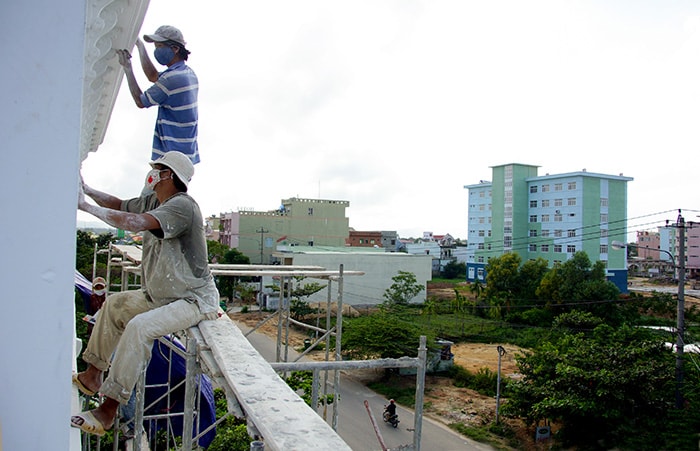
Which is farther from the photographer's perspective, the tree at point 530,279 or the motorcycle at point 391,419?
the tree at point 530,279

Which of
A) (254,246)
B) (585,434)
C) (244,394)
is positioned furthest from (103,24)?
(254,246)

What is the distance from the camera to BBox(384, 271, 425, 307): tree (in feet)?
105

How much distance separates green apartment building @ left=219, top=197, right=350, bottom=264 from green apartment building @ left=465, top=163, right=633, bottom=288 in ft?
43.7

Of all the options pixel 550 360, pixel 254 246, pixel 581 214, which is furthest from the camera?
pixel 254 246

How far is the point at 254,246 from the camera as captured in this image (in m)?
48.2

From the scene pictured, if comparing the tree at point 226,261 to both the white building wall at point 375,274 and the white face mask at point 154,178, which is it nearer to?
the white building wall at point 375,274

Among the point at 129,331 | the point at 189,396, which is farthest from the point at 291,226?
the point at 189,396

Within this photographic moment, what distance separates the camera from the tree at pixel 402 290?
32.0m

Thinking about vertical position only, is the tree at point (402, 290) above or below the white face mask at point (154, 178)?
below

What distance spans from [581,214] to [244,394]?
133ft

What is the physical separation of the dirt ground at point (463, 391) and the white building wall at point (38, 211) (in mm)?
15050

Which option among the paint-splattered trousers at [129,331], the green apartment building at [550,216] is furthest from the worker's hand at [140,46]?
the green apartment building at [550,216]

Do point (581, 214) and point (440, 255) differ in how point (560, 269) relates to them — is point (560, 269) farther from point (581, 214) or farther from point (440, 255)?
point (440, 255)

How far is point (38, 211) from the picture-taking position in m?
1.43
